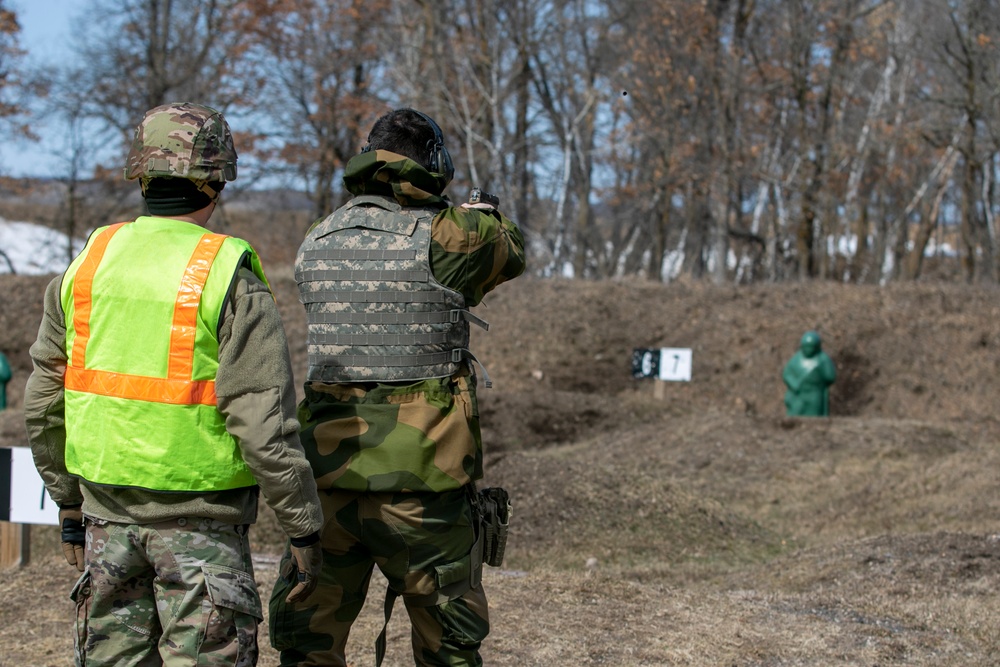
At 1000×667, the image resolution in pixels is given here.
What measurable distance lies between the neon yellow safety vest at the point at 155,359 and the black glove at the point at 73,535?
0.25 m

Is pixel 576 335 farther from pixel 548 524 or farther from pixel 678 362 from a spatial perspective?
pixel 548 524

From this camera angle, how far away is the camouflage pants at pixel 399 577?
312 centimetres

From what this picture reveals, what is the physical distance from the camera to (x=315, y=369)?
10.7ft

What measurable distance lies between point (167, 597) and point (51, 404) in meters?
0.60

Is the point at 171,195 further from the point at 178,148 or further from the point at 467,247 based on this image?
the point at 467,247

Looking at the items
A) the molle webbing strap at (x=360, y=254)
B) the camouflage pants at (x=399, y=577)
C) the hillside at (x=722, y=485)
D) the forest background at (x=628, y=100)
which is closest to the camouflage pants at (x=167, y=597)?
the camouflage pants at (x=399, y=577)

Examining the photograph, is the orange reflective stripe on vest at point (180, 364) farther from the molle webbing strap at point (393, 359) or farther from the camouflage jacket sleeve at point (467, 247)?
the camouflage jacket sleeve at point (467, 247)

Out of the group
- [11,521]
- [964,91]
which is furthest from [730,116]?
[11,521]

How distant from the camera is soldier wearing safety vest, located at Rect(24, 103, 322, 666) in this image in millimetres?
2596

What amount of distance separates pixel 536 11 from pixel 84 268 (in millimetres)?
22290

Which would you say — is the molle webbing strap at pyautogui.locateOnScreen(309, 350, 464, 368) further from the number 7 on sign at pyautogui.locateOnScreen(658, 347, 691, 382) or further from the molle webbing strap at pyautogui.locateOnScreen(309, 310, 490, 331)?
the number 7 on sign at pyautogui.locateOnScreen(658, 347, 691, 382)

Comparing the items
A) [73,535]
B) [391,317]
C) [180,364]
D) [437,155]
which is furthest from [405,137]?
[73,535]

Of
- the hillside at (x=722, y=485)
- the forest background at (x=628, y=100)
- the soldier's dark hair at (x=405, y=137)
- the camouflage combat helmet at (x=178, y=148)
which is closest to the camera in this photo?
the camouflage combat helmet at (x=178, y=148)

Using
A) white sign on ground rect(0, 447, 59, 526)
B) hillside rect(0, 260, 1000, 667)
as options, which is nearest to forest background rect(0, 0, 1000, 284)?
hillside rect(0, 260, 1000, 667)
